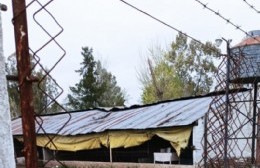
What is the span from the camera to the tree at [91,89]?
43.2 m

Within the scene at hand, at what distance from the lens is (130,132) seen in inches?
582

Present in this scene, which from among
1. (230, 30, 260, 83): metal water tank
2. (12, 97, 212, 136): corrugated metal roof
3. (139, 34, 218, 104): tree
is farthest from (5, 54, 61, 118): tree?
(139, 34, 218, 104): tree

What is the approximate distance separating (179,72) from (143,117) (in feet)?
85.2

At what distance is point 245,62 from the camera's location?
6961 mm

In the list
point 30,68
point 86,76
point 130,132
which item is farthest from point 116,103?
point 30,68

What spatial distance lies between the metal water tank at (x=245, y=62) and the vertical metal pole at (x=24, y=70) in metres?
5.85

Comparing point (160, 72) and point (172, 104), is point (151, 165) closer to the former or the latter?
point (172, 104)

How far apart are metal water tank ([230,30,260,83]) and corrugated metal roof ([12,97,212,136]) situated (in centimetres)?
561

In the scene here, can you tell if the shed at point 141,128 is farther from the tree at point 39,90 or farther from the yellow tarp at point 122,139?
the tree at point 39,90

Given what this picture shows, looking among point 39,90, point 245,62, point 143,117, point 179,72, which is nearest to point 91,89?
point 179,72

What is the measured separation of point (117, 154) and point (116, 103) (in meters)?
27.4

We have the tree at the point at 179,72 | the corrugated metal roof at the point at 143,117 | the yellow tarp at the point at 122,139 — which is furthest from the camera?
the tree at the point at 179,72

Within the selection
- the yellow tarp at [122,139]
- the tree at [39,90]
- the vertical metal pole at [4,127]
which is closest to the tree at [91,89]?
the yellow tarp at [122,139]

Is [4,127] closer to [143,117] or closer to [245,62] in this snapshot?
[245,62]
